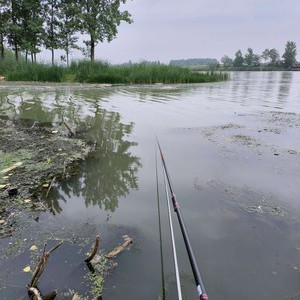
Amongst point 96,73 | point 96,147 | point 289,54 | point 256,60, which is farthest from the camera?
point 256,60

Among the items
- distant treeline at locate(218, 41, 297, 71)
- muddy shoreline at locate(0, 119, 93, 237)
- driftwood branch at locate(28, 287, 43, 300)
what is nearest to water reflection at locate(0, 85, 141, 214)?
muddy shoreline at locate(0, 119, 93, 237)

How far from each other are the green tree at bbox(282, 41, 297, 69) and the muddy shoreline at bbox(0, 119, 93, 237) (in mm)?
107999

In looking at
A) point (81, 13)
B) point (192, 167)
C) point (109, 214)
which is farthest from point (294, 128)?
point (81, 13)

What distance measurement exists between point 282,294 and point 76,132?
5.60 metres

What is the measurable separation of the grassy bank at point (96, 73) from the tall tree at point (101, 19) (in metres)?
3.51

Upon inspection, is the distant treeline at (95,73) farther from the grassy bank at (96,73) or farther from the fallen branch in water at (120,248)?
the fallen branch in water at (120,248)

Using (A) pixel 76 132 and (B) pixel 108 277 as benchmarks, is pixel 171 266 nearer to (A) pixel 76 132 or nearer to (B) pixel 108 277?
(B) pixel 108 277

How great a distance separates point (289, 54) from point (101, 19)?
96385 millimetres

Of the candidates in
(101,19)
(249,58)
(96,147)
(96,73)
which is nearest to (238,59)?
(249,58)

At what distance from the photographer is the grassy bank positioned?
21.0 m

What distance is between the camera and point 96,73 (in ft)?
70.4

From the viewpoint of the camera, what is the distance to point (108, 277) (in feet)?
7.88

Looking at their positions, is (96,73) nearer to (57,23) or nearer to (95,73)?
(95,73)

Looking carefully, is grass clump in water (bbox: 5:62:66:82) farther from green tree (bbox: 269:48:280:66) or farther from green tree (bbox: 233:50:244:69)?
green tree (bbox: 269:48:280:66)
